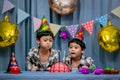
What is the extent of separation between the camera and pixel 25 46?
105 inches

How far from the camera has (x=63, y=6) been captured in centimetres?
241

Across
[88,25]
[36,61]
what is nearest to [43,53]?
[36,61]

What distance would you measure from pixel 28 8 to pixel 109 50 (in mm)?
825

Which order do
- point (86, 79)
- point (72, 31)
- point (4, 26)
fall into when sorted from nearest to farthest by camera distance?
point (86, 79) → point (4, 26) → point (72, 31)

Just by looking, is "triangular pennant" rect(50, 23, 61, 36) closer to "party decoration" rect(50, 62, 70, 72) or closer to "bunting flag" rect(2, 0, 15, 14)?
"bunting flag" rect(2, 0, 15, 14)

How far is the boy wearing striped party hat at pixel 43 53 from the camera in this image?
7.60 feet

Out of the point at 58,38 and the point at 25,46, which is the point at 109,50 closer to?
the point at 58,38

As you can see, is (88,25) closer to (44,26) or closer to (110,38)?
(110,38)

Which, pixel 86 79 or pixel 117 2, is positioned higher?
pixel 117 2

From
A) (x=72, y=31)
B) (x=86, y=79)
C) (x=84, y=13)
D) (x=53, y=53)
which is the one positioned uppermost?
(x=84, y=13)

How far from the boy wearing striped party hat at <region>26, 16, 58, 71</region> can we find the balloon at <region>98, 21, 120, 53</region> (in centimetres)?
40

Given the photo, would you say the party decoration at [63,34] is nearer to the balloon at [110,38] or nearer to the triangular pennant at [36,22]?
the triangular pennant at [36,22]

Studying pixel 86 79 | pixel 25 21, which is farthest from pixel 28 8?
pixel 86 79

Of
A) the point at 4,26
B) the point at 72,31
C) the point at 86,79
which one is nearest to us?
the point at 86,79
